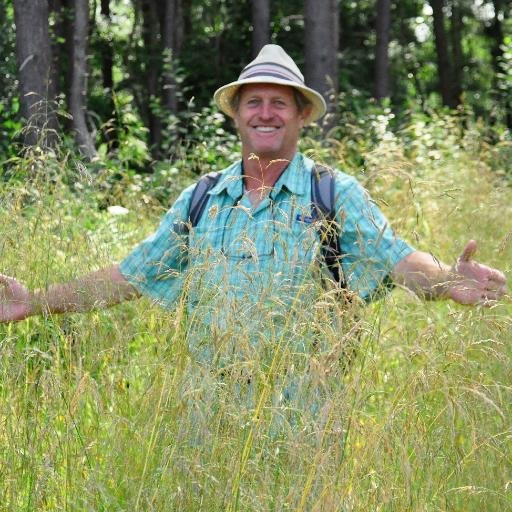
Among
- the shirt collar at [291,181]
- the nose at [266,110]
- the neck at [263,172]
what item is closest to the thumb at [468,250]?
the shirt collar at [291,181]

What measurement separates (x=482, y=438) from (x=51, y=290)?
143cm

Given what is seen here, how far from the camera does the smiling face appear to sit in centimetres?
440

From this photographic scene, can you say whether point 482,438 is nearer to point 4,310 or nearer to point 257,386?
point 257,386

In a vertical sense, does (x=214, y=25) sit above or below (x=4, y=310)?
above

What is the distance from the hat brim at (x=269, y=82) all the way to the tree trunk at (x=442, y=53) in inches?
787

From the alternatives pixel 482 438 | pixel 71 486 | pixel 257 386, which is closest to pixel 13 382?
pixel 71 486

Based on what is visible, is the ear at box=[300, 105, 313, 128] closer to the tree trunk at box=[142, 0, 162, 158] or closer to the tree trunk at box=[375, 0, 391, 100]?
the tree trunk at box=[142, 0, 162, 158]

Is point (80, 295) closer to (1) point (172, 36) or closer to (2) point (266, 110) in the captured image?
(2) point (266, 110)

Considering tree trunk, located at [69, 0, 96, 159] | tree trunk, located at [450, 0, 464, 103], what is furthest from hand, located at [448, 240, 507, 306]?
tree trunk, located at [450, 0, 464, 103]

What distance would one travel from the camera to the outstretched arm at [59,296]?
143 inches

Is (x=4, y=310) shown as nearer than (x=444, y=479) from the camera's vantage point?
No

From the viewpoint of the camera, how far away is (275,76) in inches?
177

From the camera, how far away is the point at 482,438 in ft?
9.78

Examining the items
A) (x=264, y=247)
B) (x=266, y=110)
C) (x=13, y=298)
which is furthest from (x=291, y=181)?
(x=13, y=298)
